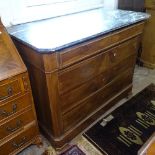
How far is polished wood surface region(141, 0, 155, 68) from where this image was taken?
249 centimetres

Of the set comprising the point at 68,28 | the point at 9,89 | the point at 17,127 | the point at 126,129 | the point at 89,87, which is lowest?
the point at 126,129

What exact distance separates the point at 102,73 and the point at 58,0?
83 centimetres

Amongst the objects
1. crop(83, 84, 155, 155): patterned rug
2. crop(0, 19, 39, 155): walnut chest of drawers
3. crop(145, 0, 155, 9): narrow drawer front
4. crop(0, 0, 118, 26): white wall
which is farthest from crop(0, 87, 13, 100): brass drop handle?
crop(145, 0, 155, 9): narrow drawer front

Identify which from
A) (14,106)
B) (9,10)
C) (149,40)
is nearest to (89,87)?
(14,106)

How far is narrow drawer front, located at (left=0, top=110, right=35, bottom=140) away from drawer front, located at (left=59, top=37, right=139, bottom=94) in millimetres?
301

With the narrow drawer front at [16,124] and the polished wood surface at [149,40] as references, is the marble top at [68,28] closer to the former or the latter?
the narrow drawer front at [16,124]

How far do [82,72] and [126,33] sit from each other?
1.88 feet

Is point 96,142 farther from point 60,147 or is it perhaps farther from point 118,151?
point 60,147

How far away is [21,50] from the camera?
54.5 inches

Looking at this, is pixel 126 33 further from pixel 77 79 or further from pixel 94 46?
pixel 77 79

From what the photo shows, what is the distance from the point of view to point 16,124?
4.42 feet

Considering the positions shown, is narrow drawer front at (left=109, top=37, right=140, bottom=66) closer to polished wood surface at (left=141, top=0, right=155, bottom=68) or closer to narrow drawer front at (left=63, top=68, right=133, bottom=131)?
narrow drawer front at (left=63, top=68, right=133, bottom=131)

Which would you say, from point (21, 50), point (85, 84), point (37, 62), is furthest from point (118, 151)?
point (21, 50)

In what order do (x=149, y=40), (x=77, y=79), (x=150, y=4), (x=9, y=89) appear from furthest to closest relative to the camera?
(x=149, y=40) → (x=150, y=4) → (x=77, y=79) → (x=9, y=89)
